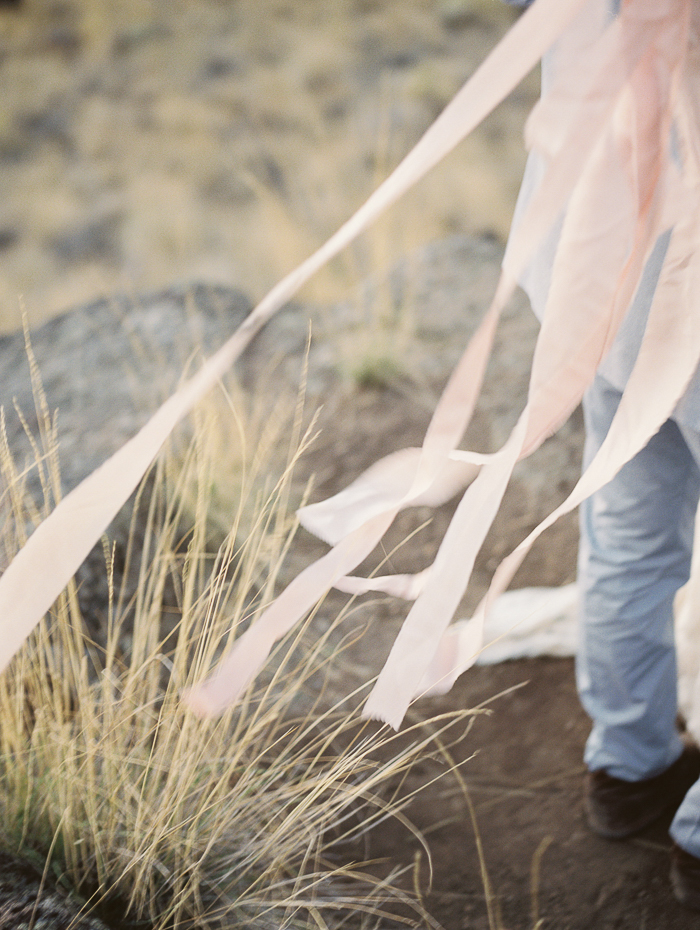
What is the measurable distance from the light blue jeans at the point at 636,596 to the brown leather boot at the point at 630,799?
2cm

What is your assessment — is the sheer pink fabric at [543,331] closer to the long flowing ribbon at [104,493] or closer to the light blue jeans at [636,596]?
the long flowing ribbon at [104,493]

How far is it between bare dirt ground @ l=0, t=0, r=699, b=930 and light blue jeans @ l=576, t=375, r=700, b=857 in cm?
12

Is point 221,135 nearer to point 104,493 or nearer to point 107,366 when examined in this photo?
point 107,366

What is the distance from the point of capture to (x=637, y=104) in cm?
61

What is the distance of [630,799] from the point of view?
3.48 feet

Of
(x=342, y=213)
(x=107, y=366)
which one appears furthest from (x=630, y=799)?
(x=342, y=213)

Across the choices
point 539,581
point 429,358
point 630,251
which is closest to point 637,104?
point 630,251

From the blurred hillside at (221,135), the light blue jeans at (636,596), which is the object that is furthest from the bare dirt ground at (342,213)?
the light blue jeans at (636,596)

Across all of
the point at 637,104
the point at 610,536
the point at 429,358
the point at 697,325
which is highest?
the point at 637,104

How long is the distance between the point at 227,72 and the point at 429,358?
370cm

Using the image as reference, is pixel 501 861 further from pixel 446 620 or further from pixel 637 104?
pixel 637 104

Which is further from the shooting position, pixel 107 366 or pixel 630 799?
pixel 107 366

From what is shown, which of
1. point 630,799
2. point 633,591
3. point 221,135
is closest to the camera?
point 633,591

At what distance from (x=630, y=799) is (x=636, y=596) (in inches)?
12.7
